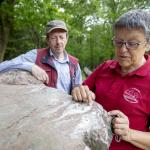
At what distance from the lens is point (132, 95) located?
2938 mm

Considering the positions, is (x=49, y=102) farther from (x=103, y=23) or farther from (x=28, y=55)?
(x=103, y=23)

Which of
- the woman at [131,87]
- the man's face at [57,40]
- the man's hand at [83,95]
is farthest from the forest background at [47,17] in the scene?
the man's hand at [83,95]

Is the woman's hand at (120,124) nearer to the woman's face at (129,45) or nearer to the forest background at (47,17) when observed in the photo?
the woman's face at (129,45)

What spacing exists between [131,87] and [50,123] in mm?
809

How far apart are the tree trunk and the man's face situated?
13.2 meters

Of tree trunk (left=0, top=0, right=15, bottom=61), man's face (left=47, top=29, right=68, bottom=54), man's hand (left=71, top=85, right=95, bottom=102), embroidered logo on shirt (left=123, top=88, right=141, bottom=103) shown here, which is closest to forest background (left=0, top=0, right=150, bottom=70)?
tree trunk (left=0, top=0, right=15, bottom=61)

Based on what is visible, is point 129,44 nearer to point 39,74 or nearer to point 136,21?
point 136,21

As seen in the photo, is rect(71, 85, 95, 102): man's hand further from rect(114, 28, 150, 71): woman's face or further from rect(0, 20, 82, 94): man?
rect(0, 20, 82, 94): man

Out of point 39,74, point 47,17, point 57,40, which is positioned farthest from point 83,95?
point 47,17

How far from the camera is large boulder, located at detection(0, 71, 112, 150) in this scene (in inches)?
90.5

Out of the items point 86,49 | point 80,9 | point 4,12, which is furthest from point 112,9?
point 86,49

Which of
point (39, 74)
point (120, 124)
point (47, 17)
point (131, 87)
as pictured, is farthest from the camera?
point (47, 17)

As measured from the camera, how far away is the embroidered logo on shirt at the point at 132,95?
292 cm

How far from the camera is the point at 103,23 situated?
33938 mm
